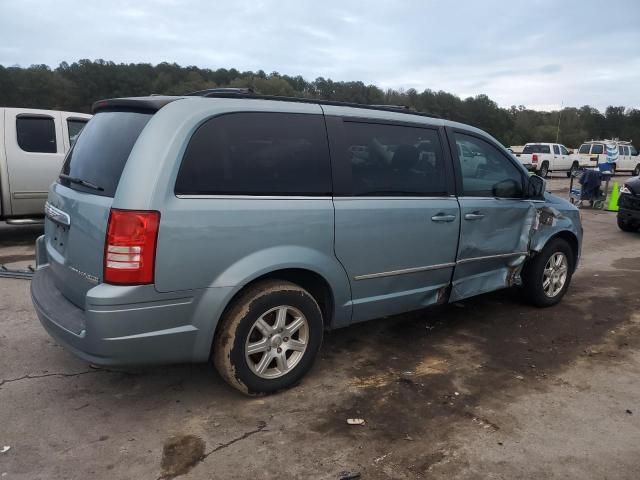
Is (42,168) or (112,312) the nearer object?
(112,312)

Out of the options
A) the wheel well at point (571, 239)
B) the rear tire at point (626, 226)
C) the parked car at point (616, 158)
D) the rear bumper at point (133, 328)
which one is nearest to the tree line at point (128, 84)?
the parked car at point (616, 158)

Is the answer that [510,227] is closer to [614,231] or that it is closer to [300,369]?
[300,369]

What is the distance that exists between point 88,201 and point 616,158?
1196 inches

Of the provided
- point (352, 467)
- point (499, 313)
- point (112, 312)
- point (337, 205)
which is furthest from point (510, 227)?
point (112, 312)

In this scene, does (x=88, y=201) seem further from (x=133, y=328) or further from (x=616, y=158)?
(x=616, y=158)

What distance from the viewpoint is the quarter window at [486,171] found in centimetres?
423

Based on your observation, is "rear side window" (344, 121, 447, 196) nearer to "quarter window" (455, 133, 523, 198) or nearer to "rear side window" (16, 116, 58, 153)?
"quarter window" (455, 133, 523, 198)

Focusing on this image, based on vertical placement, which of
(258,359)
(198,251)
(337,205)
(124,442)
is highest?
(337,205)

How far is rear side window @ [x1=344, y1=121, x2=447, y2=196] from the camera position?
351 centimetres

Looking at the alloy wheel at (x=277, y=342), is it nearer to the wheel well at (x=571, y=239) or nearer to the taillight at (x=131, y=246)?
the taillight at (x=131, y=246)

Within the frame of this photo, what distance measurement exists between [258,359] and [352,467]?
3.09 ft

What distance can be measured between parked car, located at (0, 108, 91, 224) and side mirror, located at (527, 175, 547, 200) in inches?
245

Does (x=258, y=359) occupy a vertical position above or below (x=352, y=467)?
above

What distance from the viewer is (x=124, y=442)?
276cm
